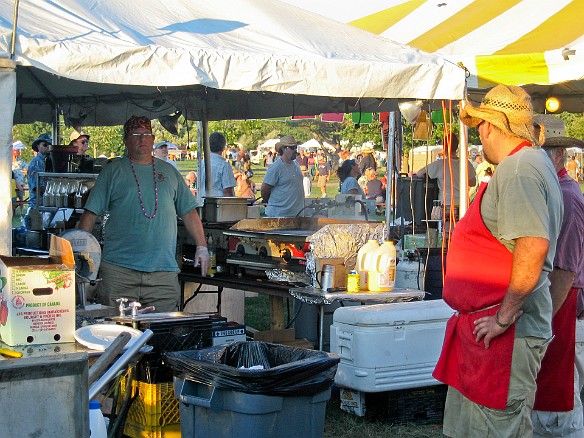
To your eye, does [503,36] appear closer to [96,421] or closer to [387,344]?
[387,344]

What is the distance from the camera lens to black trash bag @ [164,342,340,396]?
3.89 meters

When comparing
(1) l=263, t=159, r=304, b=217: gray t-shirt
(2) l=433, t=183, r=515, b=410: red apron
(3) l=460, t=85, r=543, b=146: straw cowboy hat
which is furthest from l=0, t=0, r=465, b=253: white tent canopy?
(1) l=263, t=159, r=304, b=217: gray t-shirt

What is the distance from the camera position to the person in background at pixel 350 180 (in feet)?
46.3

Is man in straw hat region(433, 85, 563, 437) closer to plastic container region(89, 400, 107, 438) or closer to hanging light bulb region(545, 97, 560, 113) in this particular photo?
plastic container region(89, 400, 107, 438)

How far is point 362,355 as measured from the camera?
5.51 meters

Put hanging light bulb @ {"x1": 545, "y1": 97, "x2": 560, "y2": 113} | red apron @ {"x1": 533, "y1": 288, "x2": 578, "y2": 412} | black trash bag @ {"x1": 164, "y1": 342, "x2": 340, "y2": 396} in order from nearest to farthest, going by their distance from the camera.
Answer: black trash bag @ {"x1": 164, "y1": 342, "x2": 340, "y2": 396} → red apron @ {"x1": 533, "y1": 288, "x2": 578, "y2": 412} → hanging light bulb @ {"x1": 545, "y1": 97, "x2": 560, "y2": 113}

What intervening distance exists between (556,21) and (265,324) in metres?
4.18

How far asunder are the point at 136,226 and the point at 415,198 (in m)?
4.91

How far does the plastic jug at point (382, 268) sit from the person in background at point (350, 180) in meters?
7.76

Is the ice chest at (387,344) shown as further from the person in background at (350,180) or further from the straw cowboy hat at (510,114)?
the person in background at (350,180)

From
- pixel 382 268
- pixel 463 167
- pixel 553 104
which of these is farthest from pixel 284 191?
pixel 382 268

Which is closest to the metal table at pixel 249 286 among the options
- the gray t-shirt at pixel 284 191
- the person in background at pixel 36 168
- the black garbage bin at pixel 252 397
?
the person in background at pixel 36 168

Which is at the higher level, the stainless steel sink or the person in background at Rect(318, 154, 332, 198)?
the person in background at Rect(318, 154, 332, 198)

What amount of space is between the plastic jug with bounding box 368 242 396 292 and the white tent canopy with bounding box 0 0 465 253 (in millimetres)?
1016
